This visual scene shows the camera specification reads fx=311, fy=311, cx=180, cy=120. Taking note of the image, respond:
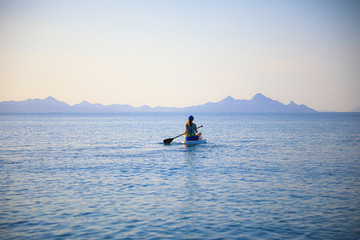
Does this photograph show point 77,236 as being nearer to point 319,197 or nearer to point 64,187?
point 64,187

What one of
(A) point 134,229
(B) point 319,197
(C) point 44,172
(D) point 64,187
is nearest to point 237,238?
(A) point 134,229

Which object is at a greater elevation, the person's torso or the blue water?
the person's torso

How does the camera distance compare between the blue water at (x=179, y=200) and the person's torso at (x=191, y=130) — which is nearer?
the blue water at (x=179, y=200)

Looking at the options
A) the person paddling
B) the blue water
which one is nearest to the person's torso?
the person paddling

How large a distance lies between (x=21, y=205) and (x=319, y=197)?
13585mm

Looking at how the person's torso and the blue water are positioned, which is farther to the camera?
the person's torso

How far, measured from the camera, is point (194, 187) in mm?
16797

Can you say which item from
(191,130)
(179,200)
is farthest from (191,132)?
(179,200)

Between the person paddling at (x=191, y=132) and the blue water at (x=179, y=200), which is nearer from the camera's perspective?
the blue water at (x=179, y=200)

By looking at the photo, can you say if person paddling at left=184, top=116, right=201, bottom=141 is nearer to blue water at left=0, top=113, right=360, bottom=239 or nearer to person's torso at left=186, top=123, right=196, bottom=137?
person's torso at left=186, top=123, right=196, bottom=137

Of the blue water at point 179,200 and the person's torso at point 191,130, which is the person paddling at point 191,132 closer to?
the person's torso at point 191,130

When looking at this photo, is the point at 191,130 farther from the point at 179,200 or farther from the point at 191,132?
the point at 179,200

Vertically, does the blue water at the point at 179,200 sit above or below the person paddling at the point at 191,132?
below

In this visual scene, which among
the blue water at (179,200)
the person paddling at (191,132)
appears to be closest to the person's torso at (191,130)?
the person paddling at (191,132)
